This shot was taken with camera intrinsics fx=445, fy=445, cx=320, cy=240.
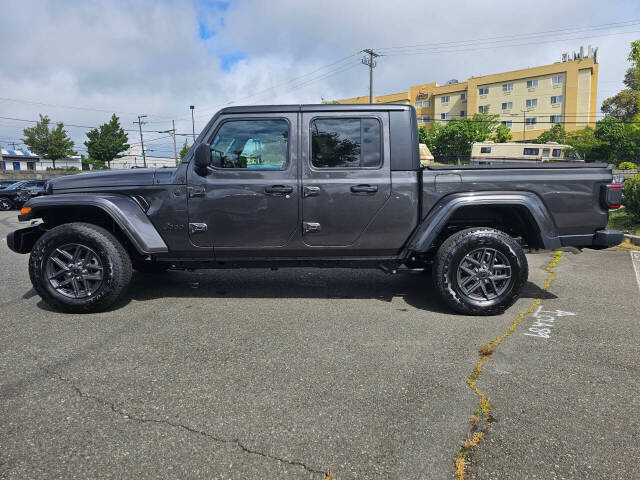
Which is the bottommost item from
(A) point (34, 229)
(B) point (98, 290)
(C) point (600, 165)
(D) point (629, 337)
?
(D) point (629, 337)

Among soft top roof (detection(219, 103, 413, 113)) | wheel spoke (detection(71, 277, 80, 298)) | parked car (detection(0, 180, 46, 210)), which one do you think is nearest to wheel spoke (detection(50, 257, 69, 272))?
wheel spoke (detection(71, 277, 80, 298))

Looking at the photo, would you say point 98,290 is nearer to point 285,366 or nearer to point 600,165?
point 285,366

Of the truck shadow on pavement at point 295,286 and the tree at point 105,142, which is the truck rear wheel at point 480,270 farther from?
the tree at point 105,142

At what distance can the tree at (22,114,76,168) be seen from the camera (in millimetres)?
50969

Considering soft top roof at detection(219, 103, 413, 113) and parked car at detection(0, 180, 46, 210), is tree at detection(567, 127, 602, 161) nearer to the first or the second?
parked car at detection(0, 180, 46, 210)

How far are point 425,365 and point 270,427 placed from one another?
1263mm

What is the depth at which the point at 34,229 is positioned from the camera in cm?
452

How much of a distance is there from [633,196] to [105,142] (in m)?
56.6

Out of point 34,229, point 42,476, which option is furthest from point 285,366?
point 34,229

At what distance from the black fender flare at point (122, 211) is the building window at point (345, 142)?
1727 mm

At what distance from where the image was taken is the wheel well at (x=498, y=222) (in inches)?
168

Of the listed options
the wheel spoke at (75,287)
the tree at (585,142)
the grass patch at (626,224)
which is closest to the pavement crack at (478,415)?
the wheel spoke at (75,287)

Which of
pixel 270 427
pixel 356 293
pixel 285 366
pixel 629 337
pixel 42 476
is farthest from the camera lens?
pixel 356 293

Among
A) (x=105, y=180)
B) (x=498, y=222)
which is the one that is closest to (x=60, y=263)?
(x=105, y=180)
